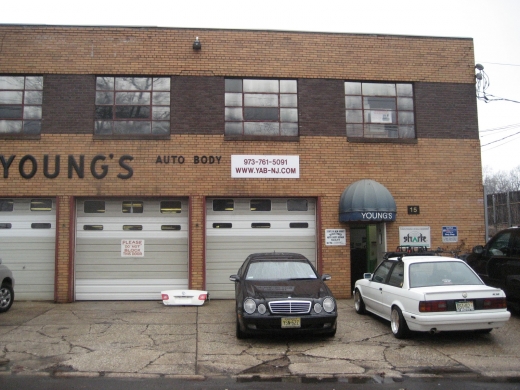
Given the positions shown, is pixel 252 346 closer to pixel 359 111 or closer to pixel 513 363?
pixel 513 363

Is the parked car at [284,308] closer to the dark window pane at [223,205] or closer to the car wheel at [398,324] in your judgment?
the car wheel at [398,324]

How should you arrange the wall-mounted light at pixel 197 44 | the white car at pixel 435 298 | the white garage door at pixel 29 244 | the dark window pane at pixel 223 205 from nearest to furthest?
the white car at pixel 435 298
the white garage door at pixel 29 244
the wall-mounted light at pixel 197 44
the dark window pane at pixel 223 205

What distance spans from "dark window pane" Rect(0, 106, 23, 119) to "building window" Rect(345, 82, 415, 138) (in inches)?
358

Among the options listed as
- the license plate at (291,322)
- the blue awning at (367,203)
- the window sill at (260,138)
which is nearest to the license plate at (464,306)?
the license plate at (291,322)

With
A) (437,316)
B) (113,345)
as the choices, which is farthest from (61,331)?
(437,316)

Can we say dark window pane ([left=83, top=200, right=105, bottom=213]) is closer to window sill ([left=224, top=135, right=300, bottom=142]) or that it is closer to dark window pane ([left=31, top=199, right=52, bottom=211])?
dark window pane ([left=31, top=199, right=52, bottom=211])

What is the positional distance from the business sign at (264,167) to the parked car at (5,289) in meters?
5.98

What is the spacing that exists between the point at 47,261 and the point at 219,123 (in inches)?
233

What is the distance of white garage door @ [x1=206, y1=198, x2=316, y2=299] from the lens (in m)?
13.8

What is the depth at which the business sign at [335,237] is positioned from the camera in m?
13.9

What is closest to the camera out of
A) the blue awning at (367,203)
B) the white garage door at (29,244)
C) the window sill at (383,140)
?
the blue awning at (367,203)

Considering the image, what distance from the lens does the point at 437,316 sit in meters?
8.12

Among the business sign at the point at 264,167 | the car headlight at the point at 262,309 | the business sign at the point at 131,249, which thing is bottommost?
the car headlight at the point at 262,309

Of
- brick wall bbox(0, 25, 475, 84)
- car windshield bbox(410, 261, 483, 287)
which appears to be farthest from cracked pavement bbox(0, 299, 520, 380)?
brick wall bbox(0, 25, 475, 84)
